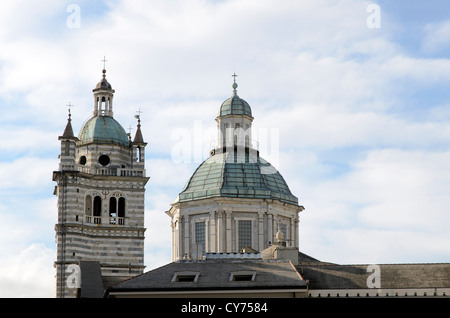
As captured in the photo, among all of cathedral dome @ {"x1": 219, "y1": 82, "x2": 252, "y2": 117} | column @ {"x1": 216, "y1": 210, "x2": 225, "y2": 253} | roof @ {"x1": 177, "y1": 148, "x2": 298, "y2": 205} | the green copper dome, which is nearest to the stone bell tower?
the green copper dome

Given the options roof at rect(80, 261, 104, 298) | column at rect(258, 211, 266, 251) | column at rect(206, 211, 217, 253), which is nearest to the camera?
roof at rect(80, 261, 104, 298)

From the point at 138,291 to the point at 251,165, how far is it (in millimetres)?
46342

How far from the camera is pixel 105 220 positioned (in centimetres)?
11681

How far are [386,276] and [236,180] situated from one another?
39.0 m

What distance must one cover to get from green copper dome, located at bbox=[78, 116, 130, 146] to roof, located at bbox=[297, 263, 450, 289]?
39676 millimetres

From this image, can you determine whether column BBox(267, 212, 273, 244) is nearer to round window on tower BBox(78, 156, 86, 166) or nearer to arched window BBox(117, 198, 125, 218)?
arched window BBox(117, 198, 125, 218)

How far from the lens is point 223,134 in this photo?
123250 millimetres

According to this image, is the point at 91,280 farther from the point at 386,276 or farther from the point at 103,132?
the point at 386,276

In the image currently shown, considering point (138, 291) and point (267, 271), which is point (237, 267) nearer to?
point (267, 271)

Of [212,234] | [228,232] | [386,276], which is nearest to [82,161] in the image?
[212,234]

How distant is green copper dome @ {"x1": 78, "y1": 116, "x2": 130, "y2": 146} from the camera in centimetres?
11956

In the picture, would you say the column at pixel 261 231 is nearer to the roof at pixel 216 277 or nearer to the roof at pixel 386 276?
the roof at pixel 386 276
